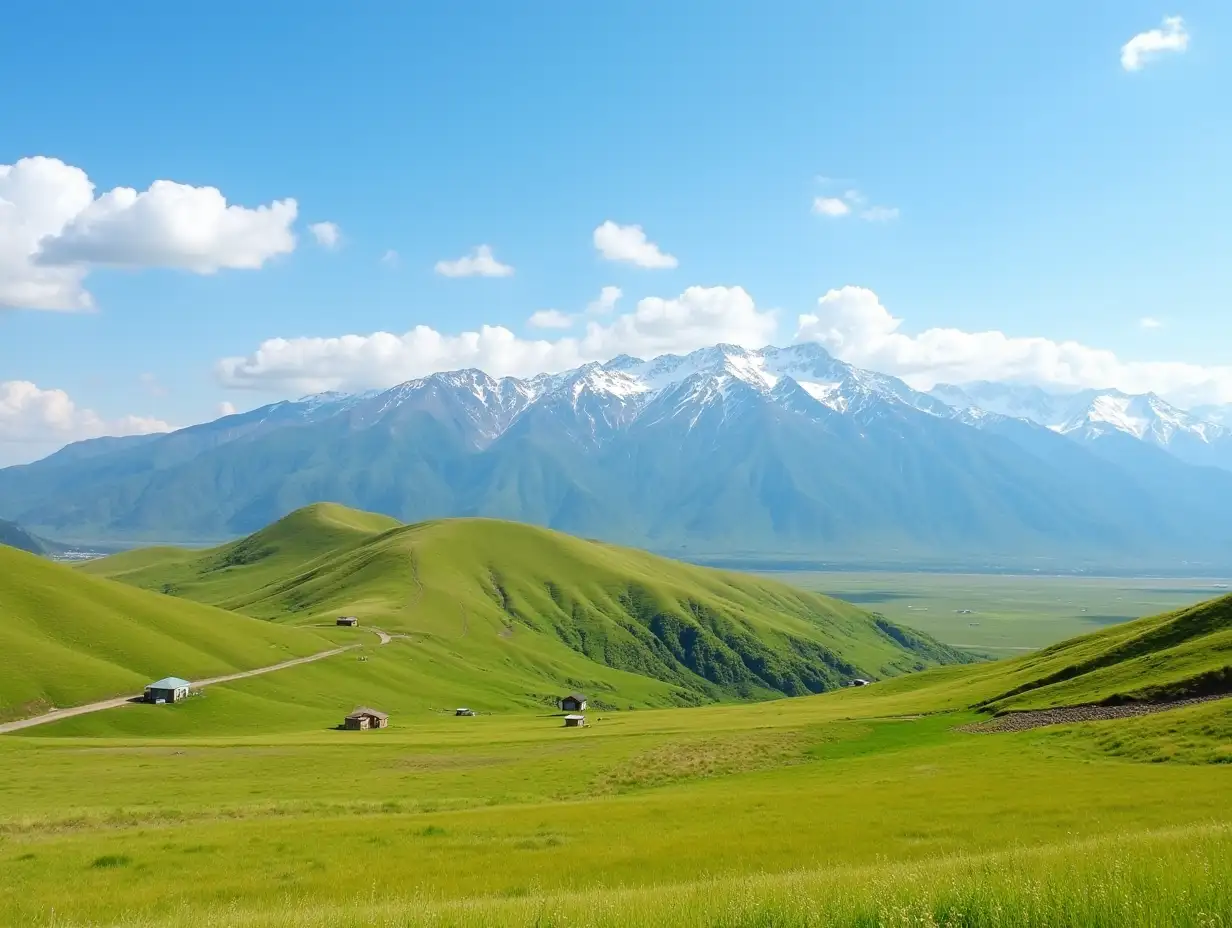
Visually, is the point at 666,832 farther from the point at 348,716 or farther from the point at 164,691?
the point at 164,691

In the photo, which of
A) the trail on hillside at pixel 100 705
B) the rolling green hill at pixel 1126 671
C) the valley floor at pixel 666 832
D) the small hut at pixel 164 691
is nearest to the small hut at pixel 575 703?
the trail on hillside at pixel 100 705

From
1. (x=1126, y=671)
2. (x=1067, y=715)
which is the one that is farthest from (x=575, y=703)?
(x=1067, y=715)

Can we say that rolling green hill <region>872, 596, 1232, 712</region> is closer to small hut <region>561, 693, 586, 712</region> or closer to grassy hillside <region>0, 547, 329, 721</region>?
small hut <region>561, 693, 586, 712</region>

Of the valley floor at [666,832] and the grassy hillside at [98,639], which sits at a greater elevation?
the valley floor at [666,832]

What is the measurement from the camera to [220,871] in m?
28.0

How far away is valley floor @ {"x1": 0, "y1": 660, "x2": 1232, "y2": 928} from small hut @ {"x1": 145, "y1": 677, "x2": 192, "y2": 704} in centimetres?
4161

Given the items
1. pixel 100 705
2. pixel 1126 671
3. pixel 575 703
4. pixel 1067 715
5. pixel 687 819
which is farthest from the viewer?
pixel 575 703

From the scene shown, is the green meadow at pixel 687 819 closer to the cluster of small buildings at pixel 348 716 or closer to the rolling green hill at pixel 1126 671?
the rolling green hill at pixel 1126 671

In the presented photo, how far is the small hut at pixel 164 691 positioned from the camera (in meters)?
121

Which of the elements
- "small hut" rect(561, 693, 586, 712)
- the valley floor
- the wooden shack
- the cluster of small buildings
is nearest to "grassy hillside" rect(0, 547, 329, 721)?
the cluster of small buildings

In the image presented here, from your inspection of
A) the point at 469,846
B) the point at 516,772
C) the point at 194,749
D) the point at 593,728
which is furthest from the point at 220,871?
the point at 593,728

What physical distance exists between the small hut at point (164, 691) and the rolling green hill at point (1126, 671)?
10574cm

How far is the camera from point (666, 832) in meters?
33.3

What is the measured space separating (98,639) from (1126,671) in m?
150
